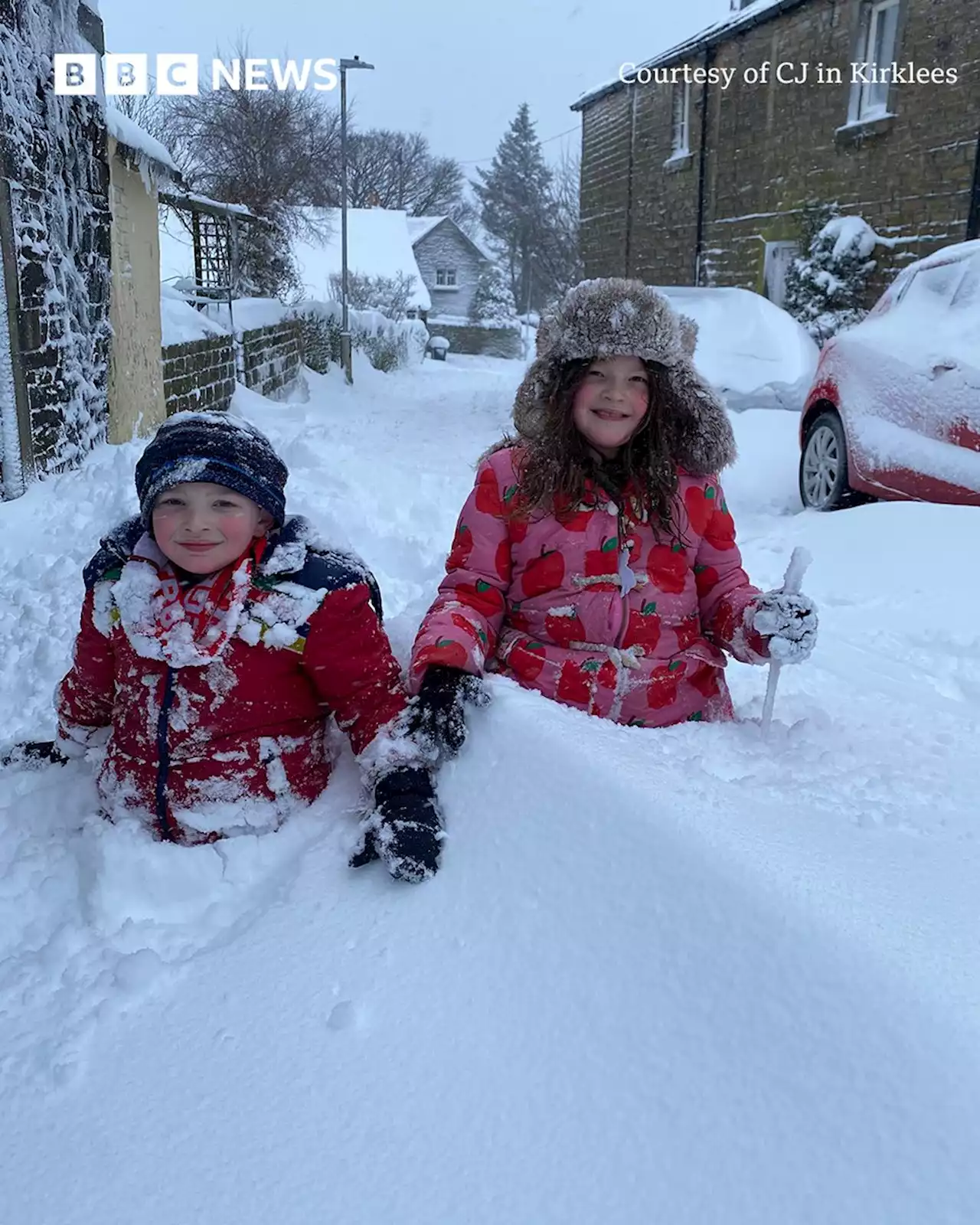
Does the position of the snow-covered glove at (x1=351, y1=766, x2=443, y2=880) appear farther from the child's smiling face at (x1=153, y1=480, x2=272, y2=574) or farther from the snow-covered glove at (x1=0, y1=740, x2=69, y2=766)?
the snow-covered glove at (x1=0, y1=740, x2=69, y2=766)

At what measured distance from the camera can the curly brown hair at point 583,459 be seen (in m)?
2.32

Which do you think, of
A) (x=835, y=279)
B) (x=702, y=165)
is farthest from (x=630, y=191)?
(x=835, y=279)

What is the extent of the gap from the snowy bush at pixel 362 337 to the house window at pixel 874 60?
8957 millimetres

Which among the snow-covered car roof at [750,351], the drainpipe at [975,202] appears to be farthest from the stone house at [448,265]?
the snow-covered car roof at [750,351]

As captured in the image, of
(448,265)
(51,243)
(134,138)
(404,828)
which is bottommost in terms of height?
(404,828)

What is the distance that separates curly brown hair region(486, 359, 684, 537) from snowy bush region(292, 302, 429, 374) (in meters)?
15.6

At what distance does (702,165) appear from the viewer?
16781mm

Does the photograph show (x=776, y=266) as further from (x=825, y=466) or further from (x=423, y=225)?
(x=423, y=225)

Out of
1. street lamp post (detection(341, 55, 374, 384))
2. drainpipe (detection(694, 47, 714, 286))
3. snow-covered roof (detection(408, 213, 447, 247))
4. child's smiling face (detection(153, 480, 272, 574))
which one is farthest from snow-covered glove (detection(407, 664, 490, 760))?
snow-covered roof (detection(408, 213, 447, 247))

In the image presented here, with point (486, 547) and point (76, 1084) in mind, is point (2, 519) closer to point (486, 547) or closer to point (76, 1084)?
point (486, 547)

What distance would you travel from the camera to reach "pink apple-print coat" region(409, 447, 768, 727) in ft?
7.55

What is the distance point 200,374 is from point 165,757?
8341 mm

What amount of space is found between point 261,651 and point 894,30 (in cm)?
1395

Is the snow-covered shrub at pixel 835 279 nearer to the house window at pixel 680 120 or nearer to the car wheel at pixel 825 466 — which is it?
the house window at pixel 680 120
